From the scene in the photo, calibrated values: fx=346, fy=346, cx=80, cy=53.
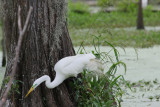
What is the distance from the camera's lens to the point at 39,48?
2.54 metres

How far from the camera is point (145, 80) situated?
13.6ft

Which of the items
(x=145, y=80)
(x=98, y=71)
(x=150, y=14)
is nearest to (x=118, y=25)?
(x=150, y=14)

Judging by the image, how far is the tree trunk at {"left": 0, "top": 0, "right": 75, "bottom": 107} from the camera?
2.51 meters

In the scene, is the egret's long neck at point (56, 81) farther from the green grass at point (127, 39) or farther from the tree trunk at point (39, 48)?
the green grass at point (127, 39)

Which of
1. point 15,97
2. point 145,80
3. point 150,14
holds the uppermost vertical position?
point 15,97

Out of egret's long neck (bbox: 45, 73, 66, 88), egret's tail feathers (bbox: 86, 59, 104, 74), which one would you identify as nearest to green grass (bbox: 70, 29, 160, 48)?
egret's tail feathers (bbox: 86, 59, 104, 74)

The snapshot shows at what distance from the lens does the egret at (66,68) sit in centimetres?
248

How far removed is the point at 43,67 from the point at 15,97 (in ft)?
1.04

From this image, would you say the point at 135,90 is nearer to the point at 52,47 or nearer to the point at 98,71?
the point at 98,71

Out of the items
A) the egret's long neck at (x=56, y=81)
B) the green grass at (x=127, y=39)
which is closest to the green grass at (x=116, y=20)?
the green grass at (x=127, y=39)

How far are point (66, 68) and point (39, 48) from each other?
25cm

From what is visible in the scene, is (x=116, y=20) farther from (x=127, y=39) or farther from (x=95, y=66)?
(x=95, y=66)

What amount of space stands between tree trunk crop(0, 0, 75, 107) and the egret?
0.11m

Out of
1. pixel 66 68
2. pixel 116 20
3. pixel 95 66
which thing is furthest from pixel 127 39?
pixel 66 68
